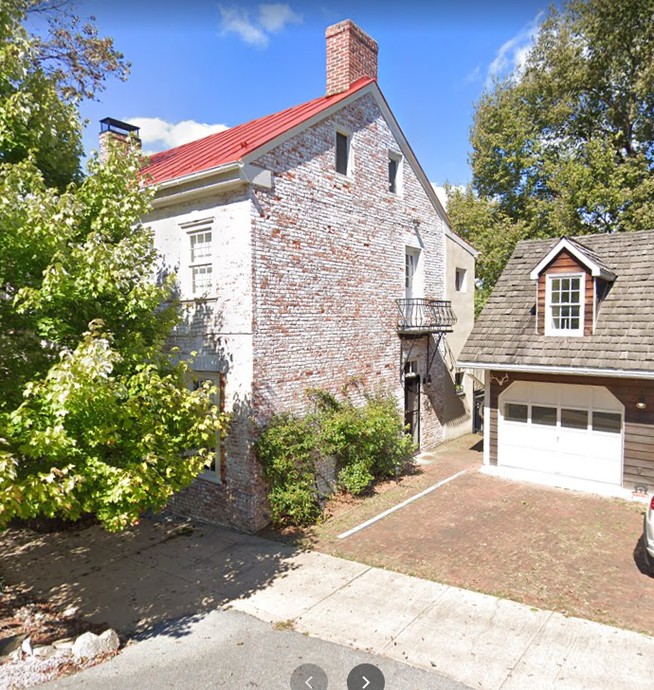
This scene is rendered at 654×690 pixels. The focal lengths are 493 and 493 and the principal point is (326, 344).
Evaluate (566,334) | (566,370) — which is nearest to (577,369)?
(566,370)

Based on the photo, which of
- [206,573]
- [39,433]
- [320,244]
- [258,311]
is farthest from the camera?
[320,244]

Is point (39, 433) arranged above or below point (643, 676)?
above

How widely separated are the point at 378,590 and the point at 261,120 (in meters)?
13.0

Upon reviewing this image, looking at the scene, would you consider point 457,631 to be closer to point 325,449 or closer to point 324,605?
point 324,605

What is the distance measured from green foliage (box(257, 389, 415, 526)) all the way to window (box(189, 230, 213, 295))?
357 centimetres

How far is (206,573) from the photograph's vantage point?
8969 mm

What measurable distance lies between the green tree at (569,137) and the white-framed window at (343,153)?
15298 mm

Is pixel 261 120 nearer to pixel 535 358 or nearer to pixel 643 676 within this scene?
pixel 535 358

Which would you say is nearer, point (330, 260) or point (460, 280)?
point (330, 260)

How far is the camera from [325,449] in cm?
1168

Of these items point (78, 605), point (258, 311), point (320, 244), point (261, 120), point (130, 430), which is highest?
point (261, 120)

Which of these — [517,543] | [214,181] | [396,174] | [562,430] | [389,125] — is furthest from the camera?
[396,174]

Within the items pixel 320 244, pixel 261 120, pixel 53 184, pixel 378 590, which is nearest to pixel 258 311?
pixel 320 244

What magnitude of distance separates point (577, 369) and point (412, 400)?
18.4 feet
